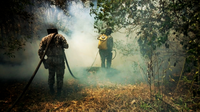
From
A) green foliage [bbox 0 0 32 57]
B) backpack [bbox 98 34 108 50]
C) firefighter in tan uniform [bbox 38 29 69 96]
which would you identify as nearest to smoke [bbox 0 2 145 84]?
green foliage [bbox 0 0 32 57]

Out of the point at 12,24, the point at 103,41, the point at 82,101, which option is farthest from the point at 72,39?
the point at 82,101

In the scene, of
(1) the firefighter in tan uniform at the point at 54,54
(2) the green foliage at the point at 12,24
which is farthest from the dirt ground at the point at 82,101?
(2) the green foliage at the point at 12,24

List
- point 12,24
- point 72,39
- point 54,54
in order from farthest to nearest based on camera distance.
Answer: point 72,39 → point 12,24 → point 54,54

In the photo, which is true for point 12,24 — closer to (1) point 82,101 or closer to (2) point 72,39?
(2) point 72,39

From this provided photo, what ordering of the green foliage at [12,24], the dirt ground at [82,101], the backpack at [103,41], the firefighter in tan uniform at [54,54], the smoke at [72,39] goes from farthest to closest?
the smoke at [72,39]
the backpack at [103,41]
the green foliage at [12,24]
the firefighter in tan uniform at [54,54]
the dirt ground at [82,101]

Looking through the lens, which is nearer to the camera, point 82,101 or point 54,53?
point 82,101

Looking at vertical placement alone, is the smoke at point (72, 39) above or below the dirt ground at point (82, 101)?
above

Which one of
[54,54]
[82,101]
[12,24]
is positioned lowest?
[82,101]

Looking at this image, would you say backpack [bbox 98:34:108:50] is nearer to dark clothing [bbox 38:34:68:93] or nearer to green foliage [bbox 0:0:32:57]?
dark clothing [bbox 38:34:68:93]

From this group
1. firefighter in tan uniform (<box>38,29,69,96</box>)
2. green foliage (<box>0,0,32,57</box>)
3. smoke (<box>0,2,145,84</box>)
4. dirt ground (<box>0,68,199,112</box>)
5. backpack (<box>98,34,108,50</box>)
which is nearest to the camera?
dirt ground (<box>0,68,199,112</box>)

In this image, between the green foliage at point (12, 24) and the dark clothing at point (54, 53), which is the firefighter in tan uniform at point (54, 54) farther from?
the green foliage at point (12, 24)

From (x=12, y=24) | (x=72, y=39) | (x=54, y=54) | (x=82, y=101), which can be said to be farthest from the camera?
(x=72, y=39)

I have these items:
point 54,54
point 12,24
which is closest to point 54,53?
point 54,54

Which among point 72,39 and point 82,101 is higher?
point 72,39
